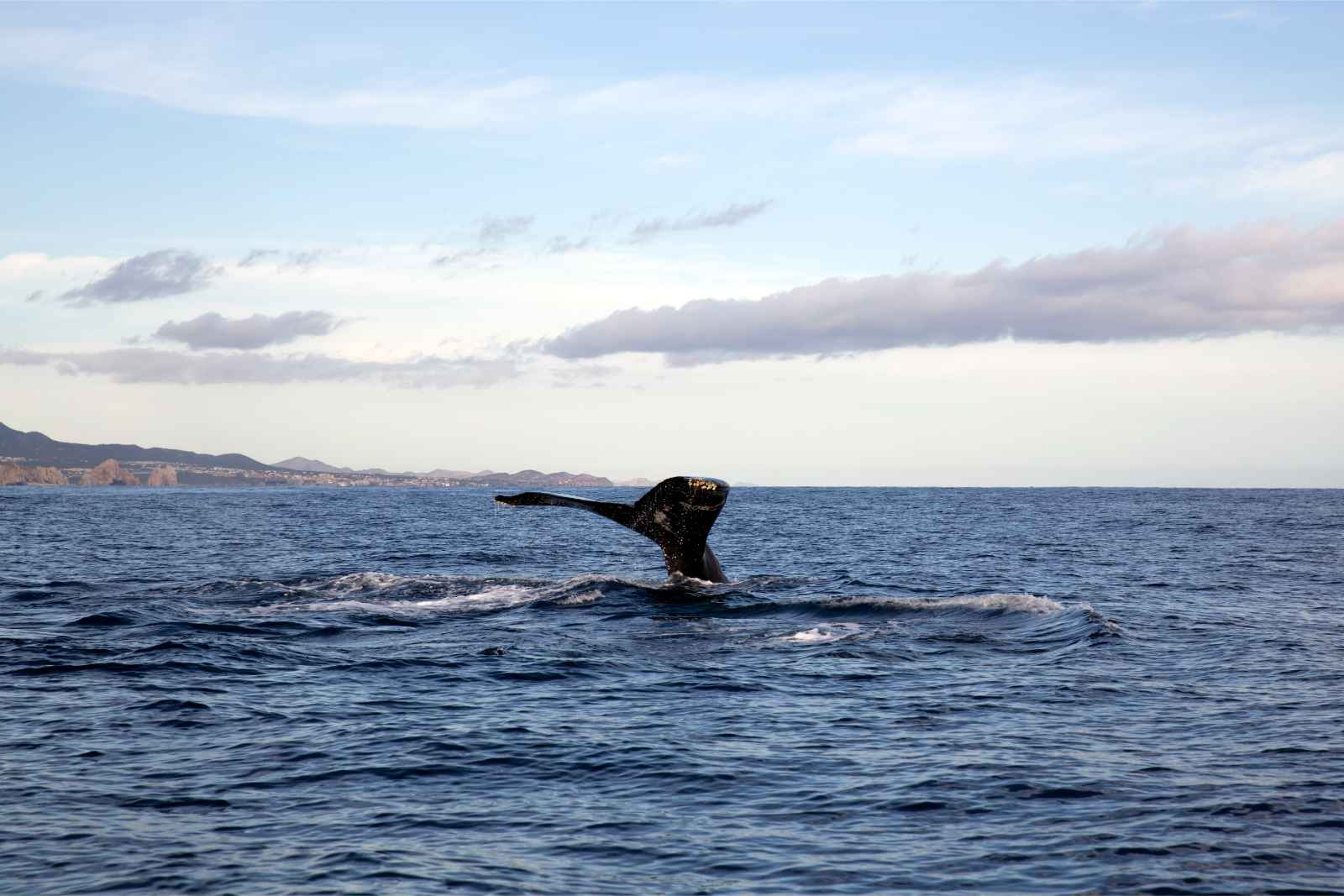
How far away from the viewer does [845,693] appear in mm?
14688

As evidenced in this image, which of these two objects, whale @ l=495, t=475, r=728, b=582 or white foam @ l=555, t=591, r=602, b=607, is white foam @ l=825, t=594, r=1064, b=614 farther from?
white foam @ l=555, t=591, r=602, b=607

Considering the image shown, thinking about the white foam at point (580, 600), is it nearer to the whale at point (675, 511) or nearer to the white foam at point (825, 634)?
the whale at point (675, 511)

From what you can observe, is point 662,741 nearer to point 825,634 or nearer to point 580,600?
point 825,634

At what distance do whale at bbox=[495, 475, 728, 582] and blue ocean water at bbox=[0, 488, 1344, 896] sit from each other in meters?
0.94

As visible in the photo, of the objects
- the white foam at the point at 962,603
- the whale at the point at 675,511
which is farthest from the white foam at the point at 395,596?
the white foam at the point at 962,603

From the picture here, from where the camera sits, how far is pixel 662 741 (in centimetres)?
1217

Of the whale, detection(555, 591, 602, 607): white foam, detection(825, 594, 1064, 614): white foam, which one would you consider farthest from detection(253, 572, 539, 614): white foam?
detection(825, 594, 1064, 614): white foam

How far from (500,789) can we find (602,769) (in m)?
1.09

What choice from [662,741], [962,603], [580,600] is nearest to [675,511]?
[580,600]

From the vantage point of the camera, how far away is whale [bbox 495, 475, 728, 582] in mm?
21547

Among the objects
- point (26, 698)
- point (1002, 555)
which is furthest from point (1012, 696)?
point (1002, 555)

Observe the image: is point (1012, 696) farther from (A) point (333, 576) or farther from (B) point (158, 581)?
(B) point (158, 581)

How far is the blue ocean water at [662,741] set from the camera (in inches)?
333

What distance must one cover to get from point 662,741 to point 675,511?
11.0m
